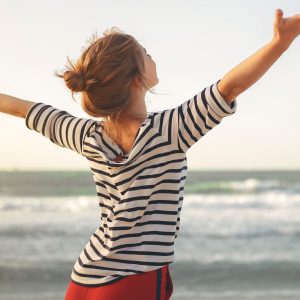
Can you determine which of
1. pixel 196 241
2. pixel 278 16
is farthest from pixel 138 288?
pixel 196 241

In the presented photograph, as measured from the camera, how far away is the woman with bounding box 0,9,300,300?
4.81ft

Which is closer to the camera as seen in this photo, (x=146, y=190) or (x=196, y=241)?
(x=146, y=190)

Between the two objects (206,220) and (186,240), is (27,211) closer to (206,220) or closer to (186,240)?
(206,220)

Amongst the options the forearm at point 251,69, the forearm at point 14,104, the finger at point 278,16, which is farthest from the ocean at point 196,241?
the finger at point 278,16

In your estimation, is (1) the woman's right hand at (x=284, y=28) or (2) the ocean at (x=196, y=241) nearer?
(1) the woman's right hand at (x=284, y=28)

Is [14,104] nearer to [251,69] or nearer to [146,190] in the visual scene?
[146,190]

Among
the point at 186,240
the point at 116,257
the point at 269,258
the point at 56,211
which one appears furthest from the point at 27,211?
the point at 116,257

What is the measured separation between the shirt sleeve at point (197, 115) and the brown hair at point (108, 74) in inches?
5.0

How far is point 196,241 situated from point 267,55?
7284 mm

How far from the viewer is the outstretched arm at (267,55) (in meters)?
1.28

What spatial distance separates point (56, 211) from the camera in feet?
37.8

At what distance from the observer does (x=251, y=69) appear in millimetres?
1312

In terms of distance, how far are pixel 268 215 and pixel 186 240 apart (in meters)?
2.90

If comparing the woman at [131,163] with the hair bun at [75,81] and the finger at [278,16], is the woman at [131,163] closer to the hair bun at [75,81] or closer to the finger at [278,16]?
the hair bun at [75,81]
